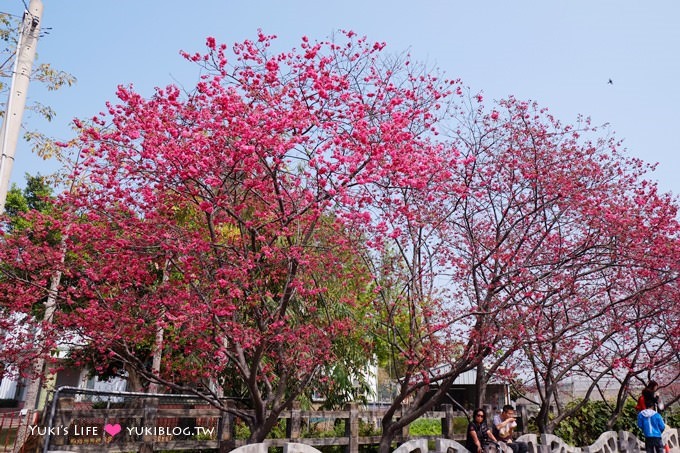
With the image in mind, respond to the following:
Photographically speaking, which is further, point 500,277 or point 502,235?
point 502,235

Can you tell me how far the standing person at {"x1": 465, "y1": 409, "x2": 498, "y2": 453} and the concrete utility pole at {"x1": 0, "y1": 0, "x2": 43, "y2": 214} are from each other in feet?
22.9

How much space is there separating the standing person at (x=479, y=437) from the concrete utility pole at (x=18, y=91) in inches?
275

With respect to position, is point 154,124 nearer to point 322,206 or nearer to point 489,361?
point 322,206

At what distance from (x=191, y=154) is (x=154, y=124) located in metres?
0.74

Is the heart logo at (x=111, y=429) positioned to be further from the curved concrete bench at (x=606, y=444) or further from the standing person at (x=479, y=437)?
the curved concrete bench at (x=606, y=444)

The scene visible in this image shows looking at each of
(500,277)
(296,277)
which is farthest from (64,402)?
(500,277)

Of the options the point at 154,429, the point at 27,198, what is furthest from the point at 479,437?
the point at 27,198

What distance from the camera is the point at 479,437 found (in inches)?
313

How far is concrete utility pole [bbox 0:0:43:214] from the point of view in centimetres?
576

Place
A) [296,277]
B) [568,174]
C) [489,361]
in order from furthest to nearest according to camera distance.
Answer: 1. [489,361]
2. [568,174]
3. [296,277]

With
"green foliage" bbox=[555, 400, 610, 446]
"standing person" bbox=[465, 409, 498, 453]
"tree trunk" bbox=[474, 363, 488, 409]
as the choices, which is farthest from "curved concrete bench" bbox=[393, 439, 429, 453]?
"green foliage" bbox=[555, 400, 610, 446]

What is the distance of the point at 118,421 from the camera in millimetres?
6566

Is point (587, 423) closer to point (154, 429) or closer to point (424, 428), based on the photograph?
point (424, 428)

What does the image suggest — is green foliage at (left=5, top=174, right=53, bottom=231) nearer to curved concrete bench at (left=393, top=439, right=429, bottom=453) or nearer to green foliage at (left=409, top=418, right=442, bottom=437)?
green foliage at (left=409, top=418, right=442, bottom=437)
